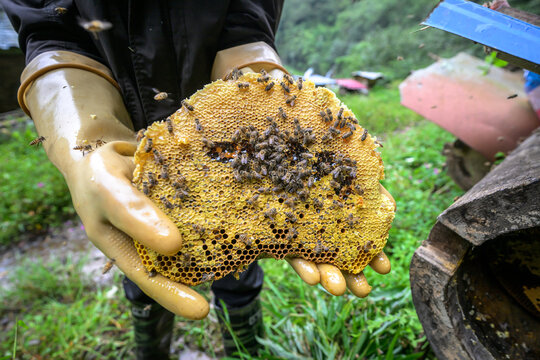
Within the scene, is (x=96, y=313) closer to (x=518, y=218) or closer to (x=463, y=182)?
(x=518, y=218)

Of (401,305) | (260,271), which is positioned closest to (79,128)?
(260,271)

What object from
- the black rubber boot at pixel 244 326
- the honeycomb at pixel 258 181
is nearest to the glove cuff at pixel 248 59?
the honeycomb at pixel 258 181

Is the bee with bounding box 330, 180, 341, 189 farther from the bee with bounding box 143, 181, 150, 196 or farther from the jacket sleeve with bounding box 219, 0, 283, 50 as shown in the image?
the jacket sleeve with bounding box 219, 0, 283, 50

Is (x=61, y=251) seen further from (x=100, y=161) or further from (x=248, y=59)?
(x=248, y=59)

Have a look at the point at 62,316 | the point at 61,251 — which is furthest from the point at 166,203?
the point at 61,251

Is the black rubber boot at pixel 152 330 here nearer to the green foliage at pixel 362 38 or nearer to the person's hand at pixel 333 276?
the person's hand at pixel 333 276
